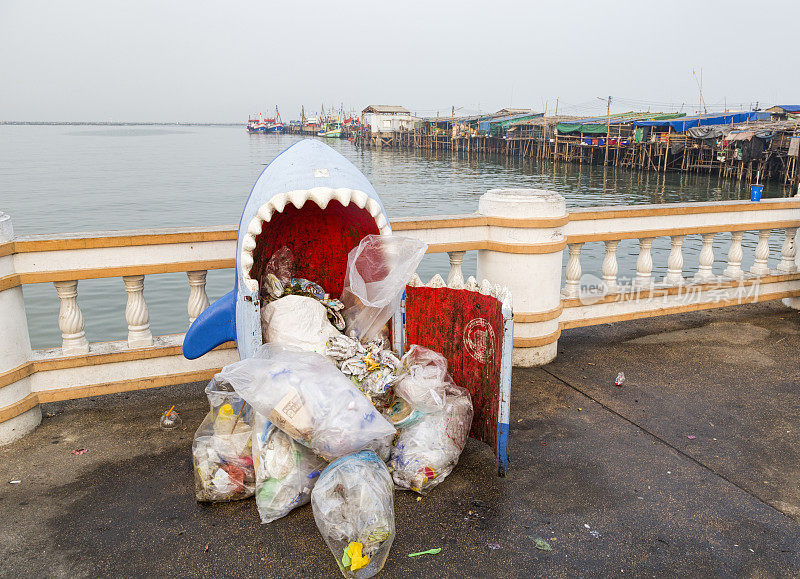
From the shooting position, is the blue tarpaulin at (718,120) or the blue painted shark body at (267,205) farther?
the blue tarpaulin at (718,120)

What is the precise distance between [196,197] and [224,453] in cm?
3724

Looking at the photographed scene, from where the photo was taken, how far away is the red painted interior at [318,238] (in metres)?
4.30

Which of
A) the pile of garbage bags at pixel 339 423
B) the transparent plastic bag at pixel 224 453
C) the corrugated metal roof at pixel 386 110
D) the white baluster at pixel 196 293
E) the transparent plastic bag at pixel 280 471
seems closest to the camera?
the pile of garbage bags at pixel 339 423

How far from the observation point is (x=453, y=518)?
3.06m

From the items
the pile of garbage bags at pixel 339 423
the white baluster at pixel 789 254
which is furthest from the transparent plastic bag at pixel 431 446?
the white baluster at pixel 789 254

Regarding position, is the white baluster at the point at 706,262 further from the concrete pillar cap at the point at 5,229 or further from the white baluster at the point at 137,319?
the concrete pillar cap at the point at 5,229

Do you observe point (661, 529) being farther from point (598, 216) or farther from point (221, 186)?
point (221, 186)

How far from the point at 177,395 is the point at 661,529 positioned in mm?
3337

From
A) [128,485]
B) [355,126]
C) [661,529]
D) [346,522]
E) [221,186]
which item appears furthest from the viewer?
[355,126]

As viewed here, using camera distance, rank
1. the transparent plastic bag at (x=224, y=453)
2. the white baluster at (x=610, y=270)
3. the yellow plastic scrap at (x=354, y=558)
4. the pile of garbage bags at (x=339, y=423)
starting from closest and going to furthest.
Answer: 1. the yellow plastic scrap at (x=354, y=558)
2. the pile of garbage bags at (x=339, y=423)
3. the transparent plastic bag at (x=224, y=453)
4. the white baluster at (x=610, y=270)

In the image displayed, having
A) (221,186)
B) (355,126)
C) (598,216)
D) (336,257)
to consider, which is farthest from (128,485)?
(355,126)

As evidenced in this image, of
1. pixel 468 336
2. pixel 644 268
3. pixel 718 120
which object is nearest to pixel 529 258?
pixel 468 336

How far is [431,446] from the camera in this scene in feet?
11.1

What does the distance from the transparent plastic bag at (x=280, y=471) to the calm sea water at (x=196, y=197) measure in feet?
36.8
